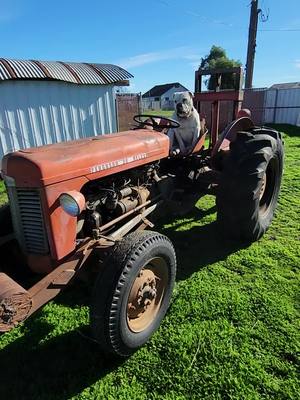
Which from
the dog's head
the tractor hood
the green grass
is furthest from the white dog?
the green grass

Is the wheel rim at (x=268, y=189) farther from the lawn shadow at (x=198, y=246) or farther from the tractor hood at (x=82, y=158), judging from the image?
the tractor hood at (x=82, y=158)

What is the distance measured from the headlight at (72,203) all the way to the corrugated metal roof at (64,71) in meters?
5.71

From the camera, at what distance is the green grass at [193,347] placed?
2.11 metres

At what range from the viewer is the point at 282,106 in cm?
1616

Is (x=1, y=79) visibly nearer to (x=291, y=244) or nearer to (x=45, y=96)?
(x=45, y=96)

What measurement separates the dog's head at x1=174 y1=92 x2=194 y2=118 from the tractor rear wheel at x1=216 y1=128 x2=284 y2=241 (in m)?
0.88

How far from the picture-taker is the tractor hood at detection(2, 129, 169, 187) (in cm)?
218

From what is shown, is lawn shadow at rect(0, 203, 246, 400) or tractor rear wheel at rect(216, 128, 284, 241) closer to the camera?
lawn shadow at rect(0, 203, 246, 400)

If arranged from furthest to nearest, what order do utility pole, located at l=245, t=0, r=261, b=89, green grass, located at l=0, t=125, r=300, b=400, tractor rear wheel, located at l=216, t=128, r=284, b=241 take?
utility pole, located at l=245, t=0, r=261, b=89
tractor rear wheel, located at l=216, t=128, r=284, b=241
green grass, located at l=0, t=125, r=300, b=400

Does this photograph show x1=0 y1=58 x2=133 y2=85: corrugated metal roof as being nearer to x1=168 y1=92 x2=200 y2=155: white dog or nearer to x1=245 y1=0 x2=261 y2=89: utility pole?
x1=168 y1=92 x2=200 y2=155: white dog

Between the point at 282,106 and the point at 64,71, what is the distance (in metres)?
11.6

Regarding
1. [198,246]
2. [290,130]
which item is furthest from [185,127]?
[290,130]

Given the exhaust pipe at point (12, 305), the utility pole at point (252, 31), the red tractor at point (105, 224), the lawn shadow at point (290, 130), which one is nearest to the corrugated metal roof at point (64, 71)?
the red tractor at point (105, 224)

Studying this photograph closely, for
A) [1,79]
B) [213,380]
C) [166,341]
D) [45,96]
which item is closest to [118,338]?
[166,341]
